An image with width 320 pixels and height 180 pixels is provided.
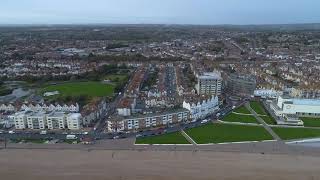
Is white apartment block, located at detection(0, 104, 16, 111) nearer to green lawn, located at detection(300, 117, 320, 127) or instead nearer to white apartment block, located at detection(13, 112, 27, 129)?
white apartment block, located at detection(13, 112, 27, 129)

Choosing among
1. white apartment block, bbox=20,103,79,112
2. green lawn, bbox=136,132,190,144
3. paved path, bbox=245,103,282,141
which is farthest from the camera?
white apartment block, bbox=20,103,79,112

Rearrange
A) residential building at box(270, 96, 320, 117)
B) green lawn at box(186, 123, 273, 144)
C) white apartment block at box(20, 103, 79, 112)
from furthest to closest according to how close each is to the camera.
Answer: residential building at box(270, 96, 320, 117)
white apartment block at box(20, 103, 79, 112)
green lawn at box(186, 123, 273, 144)

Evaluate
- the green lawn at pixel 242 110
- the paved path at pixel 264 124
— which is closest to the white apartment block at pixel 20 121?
the green lawn at pixel 242 110

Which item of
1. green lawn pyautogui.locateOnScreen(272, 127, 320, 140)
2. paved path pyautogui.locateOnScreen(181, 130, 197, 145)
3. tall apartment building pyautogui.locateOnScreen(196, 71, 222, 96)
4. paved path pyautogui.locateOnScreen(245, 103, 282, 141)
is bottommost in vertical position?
green lawn pyautogui.locateOnScreen(272, 127, 320, 140)

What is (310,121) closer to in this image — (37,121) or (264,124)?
(264,124)

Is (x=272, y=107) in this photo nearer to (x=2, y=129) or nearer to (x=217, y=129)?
(x=217, y=129)

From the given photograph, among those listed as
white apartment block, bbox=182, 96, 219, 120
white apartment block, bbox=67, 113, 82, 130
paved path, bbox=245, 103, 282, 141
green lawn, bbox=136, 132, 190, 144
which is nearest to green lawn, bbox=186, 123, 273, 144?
paved path, bbox=245, 103, 282, 141

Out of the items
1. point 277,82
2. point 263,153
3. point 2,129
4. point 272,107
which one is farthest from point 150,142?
point 277,82
